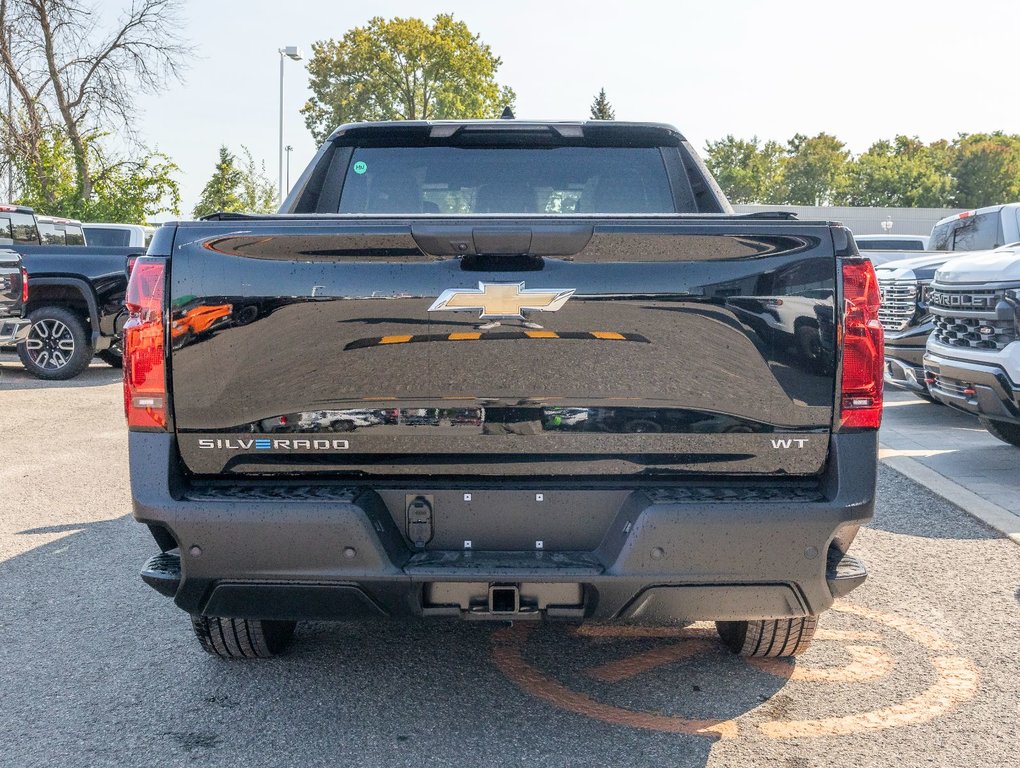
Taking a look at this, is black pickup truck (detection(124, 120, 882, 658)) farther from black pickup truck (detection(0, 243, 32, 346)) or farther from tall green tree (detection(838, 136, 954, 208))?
tall green tree (detection(838, 136, 954, 208))

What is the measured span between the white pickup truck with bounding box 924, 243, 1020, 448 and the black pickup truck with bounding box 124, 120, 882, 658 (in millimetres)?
4397

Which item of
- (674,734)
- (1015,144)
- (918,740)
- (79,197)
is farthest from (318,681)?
(1015,144)

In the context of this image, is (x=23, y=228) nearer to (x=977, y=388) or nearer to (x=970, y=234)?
(x=970, y=234)

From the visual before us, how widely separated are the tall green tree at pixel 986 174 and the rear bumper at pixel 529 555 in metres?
107

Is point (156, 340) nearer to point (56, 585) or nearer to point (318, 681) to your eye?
point (318, 681)

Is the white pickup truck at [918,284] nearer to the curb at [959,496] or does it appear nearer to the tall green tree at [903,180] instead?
the curb at [959,496]

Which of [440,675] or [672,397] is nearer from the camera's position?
[672,397]

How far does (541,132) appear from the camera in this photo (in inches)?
171

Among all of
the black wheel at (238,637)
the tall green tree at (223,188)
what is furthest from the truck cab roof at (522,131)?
the tall green tree at (223,188)

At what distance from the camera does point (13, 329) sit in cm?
1220

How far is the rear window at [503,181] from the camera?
4426 millimetres

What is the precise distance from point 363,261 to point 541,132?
163 cm

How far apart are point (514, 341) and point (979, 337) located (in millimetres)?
5442

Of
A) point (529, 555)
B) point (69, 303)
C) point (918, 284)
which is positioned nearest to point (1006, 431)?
point (918, 284)
